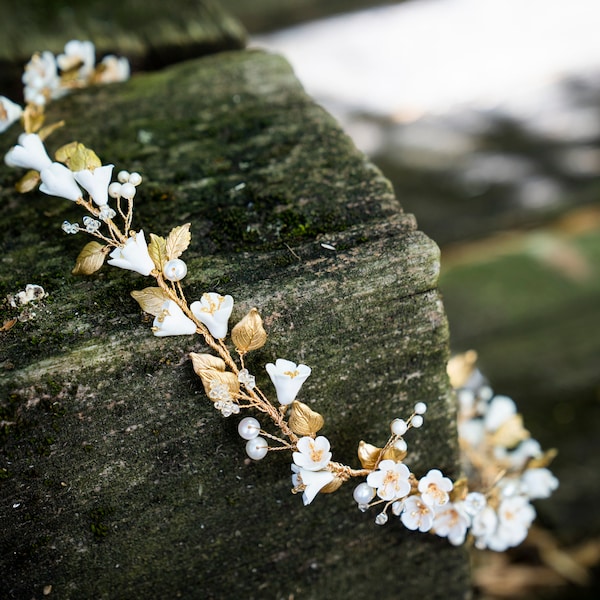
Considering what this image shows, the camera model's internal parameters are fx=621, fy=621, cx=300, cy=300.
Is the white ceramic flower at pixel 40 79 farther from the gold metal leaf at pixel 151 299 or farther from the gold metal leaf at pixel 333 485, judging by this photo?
the gold metal leaf at pixel 333 485

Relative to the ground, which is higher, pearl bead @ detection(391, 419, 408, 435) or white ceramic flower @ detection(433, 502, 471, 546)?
pearl bead @ detection(391, 419, 408, 435)

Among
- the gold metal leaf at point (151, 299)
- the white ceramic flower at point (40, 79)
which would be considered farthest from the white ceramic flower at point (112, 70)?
the gold metal leaf at point (151, 299)

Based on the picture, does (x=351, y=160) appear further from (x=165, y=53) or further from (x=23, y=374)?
(x=165, y=53)

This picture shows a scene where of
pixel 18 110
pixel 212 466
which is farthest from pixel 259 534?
pixel 18 110

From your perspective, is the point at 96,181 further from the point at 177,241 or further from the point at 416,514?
the point at 416,514

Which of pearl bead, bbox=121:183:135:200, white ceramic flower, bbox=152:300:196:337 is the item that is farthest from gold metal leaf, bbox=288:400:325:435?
pearl bead, bbox=121:183:135:200

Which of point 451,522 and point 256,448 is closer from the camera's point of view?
point 256,448

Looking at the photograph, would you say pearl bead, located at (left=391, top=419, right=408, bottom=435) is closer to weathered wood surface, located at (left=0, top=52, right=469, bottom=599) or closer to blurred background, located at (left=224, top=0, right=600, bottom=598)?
weathered wood surface, located at (left=0, top=52, right=469, bottom=599)

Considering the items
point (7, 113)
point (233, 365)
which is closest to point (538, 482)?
point (233, 365)
